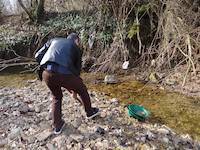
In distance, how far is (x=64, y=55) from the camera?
4.39m

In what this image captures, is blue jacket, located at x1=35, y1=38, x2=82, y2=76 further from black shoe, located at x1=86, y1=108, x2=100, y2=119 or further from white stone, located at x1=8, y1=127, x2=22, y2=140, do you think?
white stone, located at x1=8, y1=127, x2=22, y2=140

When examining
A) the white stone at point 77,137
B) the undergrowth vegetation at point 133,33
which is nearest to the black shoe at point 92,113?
the white stone at point 77,137

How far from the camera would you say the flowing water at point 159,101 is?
5504mm

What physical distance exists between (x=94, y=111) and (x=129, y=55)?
3.91 m

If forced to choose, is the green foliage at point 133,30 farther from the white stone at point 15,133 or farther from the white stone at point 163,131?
the white stone at point 15,133

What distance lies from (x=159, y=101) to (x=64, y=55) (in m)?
2.79

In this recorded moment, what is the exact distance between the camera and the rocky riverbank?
14.7 ft

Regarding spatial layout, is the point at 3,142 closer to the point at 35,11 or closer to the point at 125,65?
the point at 125,65

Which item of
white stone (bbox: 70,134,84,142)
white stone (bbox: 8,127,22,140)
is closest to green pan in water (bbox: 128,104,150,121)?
white stone (bbox: 70,134,84,142)

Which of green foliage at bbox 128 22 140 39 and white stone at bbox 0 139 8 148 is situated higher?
green foliage at bbox 128 22 140 39

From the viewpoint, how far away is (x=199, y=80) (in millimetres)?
7258

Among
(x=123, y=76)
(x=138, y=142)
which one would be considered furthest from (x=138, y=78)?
(x=138, y=142)

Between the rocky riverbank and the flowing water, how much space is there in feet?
1.28

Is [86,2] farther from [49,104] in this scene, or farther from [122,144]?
[122,144]
